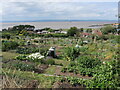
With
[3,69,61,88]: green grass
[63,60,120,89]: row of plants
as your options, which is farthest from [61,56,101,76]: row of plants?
[3,69,61,88]: green grass

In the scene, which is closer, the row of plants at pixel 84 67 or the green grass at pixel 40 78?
the green grass at pixel 40 78

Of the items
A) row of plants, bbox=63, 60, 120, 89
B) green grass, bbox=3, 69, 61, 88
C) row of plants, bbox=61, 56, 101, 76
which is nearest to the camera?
row of plants, bbox=63, 60, 120, 89

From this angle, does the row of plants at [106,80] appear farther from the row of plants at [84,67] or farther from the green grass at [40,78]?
the row of plants at [84,67]

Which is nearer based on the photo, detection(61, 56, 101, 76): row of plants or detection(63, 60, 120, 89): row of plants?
detection(63, 60, 120, 89): row of plants

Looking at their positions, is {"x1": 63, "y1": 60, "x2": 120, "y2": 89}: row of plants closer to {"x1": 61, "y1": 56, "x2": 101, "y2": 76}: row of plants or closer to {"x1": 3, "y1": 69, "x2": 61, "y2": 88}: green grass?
{"x1": 3, "y1": 69, "x2": 61, "y2": 88}: green grass

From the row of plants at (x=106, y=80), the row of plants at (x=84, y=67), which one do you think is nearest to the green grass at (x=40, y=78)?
the row of plants at (x=106, y=80)

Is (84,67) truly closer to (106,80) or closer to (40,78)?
(106,80)


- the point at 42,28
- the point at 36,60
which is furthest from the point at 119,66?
the point at 42,28

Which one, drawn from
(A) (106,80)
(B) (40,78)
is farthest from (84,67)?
(B) (40,78)

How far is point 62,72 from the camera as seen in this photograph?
20.0 ft

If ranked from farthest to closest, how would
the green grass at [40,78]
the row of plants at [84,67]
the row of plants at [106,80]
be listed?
the row of plants at [84,67]
the green grass at [40,78]
the row of plants at [106,80]

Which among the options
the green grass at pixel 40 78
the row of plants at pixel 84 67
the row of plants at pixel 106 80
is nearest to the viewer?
the row of plants at pixel 106 80

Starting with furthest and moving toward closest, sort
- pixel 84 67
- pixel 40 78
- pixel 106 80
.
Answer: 1. pixel 84 67
2. pixel 40 78
3. pixel 106 80

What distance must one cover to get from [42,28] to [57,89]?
110 feet
